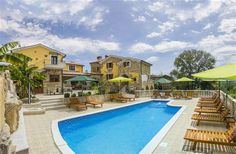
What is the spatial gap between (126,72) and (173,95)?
12433 mm

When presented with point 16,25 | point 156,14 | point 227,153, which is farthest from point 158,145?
point 16,25

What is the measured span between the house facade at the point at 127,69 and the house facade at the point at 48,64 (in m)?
10.1

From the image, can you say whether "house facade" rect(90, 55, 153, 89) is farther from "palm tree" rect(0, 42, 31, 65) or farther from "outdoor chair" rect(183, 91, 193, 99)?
"palm tree" rect(0, 42, 31, 65)

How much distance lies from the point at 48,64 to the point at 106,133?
20.7 meters

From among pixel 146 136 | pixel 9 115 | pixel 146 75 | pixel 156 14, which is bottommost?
pixel 146 136

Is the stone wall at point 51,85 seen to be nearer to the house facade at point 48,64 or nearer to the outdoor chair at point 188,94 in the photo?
the house facade at point 48,64

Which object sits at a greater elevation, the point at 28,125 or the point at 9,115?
the point at 9,115

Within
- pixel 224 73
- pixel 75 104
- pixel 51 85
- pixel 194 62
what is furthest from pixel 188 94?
pixel 194 62

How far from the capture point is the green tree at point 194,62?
46656mm

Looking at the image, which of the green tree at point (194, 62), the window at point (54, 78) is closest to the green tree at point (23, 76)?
the window at point (54, 78)

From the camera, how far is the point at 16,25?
814 inches

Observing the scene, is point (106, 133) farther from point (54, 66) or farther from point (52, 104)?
point (54, 66)

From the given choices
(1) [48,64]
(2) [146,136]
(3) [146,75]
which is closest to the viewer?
(2) [146,136]

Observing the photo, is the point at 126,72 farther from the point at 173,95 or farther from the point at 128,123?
the point at 128,123
